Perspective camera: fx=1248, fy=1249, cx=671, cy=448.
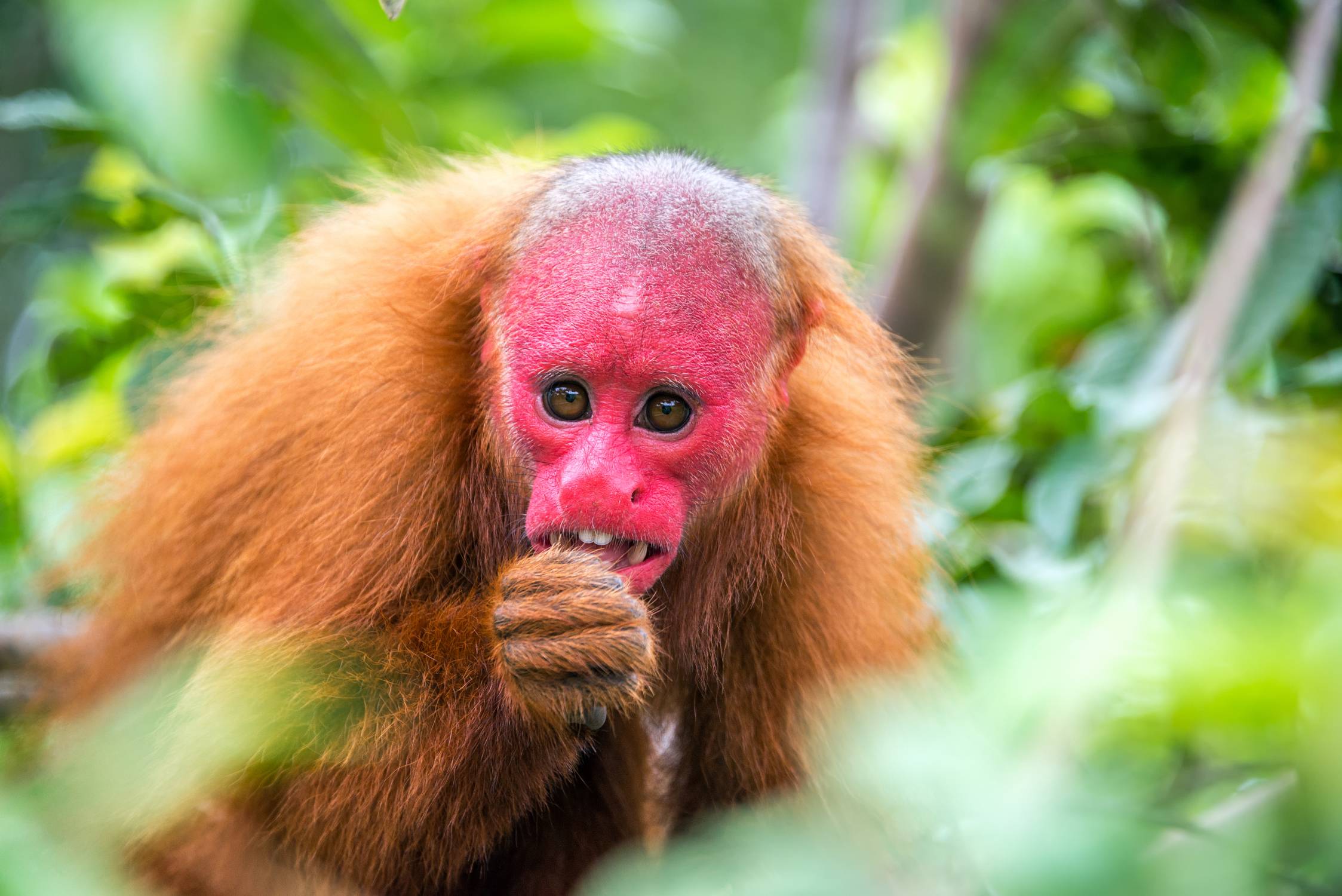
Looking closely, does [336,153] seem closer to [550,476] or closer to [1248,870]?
[550,476]

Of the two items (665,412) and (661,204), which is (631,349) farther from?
(661,204)

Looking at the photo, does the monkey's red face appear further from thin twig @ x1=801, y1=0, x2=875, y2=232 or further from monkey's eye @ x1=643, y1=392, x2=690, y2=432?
thin twig @ x1=801, y1=0, x2=875, y2=232

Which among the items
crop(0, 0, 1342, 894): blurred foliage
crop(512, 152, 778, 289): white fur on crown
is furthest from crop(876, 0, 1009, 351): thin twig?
crop(512, 152, 778, 289): white fur on crown

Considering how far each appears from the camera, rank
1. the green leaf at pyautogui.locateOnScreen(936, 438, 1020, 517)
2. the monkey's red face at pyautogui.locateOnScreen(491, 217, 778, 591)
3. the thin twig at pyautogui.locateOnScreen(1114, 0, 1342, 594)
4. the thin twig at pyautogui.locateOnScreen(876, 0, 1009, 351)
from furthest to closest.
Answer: the thin twig at pyautogui.locateOnScreen(876, 0, 1009, 351)
the green leaf at pyautogui.locateOnScreen(936, 438, 1020, 517)
the monkey's red face at pyautogui.locateOnScreen(491, 217, 778, 591)
the thin twig at pyautogui.locateOnScreen(1114, 0, 1342, 594)

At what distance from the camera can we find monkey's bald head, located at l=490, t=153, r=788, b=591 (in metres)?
2.39

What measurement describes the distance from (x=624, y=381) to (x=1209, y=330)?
107cm

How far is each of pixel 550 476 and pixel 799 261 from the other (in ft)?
2.51

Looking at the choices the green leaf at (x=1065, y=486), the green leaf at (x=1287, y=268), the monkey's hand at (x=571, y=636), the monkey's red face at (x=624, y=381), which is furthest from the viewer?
the green leaf at (x=1065, y=486)

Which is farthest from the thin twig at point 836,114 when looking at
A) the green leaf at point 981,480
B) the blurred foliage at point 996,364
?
the green leaf at point 981,480

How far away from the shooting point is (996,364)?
5.59 m

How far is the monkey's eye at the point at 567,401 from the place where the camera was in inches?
96.7

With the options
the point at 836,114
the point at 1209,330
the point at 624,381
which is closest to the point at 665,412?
the point at 624,381

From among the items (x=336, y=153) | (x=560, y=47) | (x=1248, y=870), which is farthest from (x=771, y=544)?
(x=336, y=153)

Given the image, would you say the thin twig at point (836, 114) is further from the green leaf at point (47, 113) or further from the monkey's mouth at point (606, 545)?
the monkey's mouth at point (606, 545)
